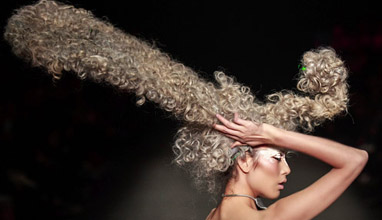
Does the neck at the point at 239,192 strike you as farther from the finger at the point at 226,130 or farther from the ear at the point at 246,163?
the finger at the point at 226,130

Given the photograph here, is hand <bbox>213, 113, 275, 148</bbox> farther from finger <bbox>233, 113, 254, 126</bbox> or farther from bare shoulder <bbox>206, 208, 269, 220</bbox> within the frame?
bare shoulder <bbox>206, 208, 269, 220</bbox>

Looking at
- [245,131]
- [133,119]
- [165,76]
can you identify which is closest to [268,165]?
[245,131]

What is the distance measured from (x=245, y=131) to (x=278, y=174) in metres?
0.17

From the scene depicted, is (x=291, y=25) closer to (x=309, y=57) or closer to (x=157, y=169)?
(x=309, y=57)

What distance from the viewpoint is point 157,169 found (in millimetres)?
2098

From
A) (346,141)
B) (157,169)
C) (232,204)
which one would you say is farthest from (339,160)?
(346,141)

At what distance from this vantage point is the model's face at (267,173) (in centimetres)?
141

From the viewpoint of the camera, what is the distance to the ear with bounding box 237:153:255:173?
143cm

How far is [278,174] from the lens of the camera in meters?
1.42

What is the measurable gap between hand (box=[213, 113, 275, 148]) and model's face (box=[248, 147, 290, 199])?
41 mm

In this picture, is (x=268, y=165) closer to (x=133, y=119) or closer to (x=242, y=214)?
(x=242, y=214)

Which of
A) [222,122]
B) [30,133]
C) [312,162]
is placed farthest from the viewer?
[312,162]

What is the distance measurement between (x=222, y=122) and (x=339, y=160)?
1.18 ft

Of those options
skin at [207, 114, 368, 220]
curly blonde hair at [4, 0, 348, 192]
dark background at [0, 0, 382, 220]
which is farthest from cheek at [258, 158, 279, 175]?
dark background at [0, 0, 382, 220]
